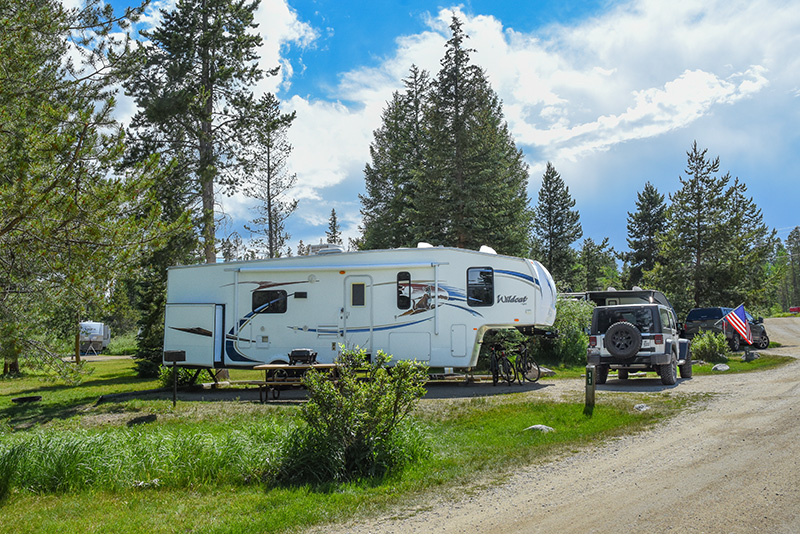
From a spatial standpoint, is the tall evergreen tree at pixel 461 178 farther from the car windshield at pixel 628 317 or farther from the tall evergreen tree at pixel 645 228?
the tall evergreen tree at pixel 645 228

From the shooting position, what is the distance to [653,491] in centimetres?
559

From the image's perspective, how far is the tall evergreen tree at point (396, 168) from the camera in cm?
3073

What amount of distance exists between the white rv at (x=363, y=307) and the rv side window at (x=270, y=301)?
1.0 inches

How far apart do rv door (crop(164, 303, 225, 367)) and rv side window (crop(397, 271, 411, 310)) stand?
451 cm

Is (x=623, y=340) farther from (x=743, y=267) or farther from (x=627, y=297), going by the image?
(x=743, y=267)

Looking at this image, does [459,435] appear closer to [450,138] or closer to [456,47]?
[450,138]

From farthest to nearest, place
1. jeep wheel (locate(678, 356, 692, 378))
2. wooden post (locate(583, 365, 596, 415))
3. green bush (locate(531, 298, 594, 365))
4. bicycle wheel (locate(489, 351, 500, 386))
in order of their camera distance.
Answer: green bush (locate(531, 298, 594, 365))
jeep wheel (locate(678, 356, 692, 378))
bicycle wheel (locate(489, 351, 500, 386))
wooden post (locate(583, 365, 596, 415))

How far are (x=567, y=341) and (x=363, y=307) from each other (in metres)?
10.1

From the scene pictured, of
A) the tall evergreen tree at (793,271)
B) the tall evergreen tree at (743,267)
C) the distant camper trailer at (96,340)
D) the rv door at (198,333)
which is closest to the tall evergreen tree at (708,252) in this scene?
the tall evergreen tree at (743,267)

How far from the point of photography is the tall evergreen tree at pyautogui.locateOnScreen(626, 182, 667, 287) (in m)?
48.3

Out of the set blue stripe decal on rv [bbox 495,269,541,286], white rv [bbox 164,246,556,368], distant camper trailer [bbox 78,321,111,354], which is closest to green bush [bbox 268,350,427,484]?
white rv [bbox 164,246,556,368]

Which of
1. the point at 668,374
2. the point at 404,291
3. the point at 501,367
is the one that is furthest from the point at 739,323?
the point at 404,291

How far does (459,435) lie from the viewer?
342 inches

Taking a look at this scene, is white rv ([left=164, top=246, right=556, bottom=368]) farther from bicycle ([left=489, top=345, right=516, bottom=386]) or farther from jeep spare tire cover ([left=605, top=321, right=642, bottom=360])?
jeep spare tire cover ([left=605, top=321, right=642, bottom=360])
